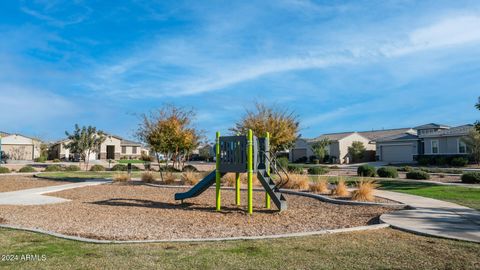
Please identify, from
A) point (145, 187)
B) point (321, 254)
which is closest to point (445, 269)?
point (321, 254)

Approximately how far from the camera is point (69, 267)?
219 inches

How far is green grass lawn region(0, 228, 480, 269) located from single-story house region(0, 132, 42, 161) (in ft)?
207

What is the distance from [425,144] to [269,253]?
146 ft

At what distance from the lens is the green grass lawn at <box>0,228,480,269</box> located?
5.55m

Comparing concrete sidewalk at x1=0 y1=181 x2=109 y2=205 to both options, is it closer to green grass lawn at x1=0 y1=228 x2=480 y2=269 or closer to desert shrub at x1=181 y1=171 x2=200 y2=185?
desert shrub at x1=181 y1=171 x2=200 y2=185

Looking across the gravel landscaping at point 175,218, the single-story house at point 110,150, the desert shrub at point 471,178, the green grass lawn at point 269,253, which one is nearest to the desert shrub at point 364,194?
the gravel landscaping at point 175,218

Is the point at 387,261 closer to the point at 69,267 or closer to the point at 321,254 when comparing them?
the point at 321,254

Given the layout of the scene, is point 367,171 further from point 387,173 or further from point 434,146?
point 434,146

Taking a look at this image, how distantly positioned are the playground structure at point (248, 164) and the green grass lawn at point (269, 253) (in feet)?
11.9

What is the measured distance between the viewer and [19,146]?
63156mm

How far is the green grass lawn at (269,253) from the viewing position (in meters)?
5.55

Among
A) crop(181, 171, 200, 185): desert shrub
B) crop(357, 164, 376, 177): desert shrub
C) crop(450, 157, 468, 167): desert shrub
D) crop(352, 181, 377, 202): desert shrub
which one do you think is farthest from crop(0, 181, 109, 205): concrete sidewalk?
crop(450, 157, 468, 167): desert shrub

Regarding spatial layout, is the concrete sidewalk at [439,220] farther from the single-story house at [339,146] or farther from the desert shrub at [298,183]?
the single-story house at [339,146]

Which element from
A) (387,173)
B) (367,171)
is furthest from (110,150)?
(387,173)
